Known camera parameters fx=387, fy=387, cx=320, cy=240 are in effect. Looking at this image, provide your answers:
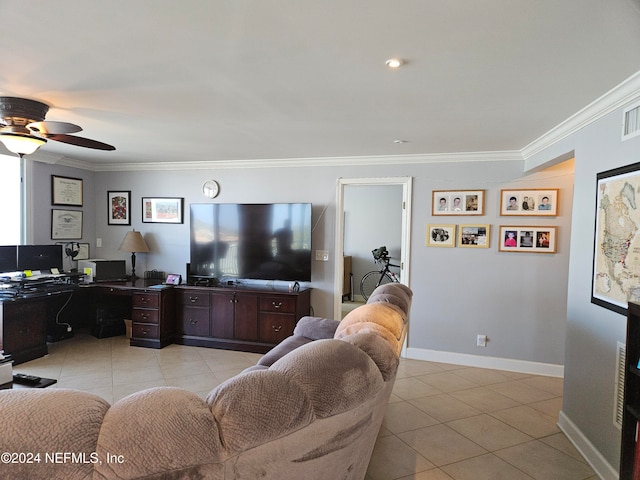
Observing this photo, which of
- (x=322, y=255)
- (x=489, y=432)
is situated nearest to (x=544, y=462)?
(x=489, y=432)

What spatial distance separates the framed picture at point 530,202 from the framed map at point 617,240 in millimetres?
1648

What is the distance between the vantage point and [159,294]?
15.2 ft

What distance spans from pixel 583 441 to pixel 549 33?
2548mm

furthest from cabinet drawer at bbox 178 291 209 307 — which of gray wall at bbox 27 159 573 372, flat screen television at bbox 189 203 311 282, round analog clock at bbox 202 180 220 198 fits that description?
round analog clock at bbox 202 180 220 198

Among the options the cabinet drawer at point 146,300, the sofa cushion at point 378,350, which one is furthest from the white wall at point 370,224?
the sofa cushion at point 378,350

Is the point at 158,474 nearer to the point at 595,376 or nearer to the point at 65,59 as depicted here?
the point at 65,59

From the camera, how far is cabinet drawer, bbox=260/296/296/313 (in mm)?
4434

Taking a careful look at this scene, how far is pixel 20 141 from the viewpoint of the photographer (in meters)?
2.59

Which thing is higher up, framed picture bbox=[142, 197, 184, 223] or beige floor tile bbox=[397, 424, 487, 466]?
framed picture bbox=[142, 197, 184, 223]

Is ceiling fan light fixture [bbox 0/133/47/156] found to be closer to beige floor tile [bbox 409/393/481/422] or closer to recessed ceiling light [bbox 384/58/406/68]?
recessed ceiling light [bbox 384/58/406/68]

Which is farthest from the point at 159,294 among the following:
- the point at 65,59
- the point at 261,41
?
the point at 261,41

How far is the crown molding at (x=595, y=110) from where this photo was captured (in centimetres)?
212

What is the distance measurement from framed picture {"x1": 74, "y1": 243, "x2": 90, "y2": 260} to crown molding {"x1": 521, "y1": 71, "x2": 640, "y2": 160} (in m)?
5.69

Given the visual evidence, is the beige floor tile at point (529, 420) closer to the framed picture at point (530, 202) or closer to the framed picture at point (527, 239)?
the framed picture at point (527, 239)
